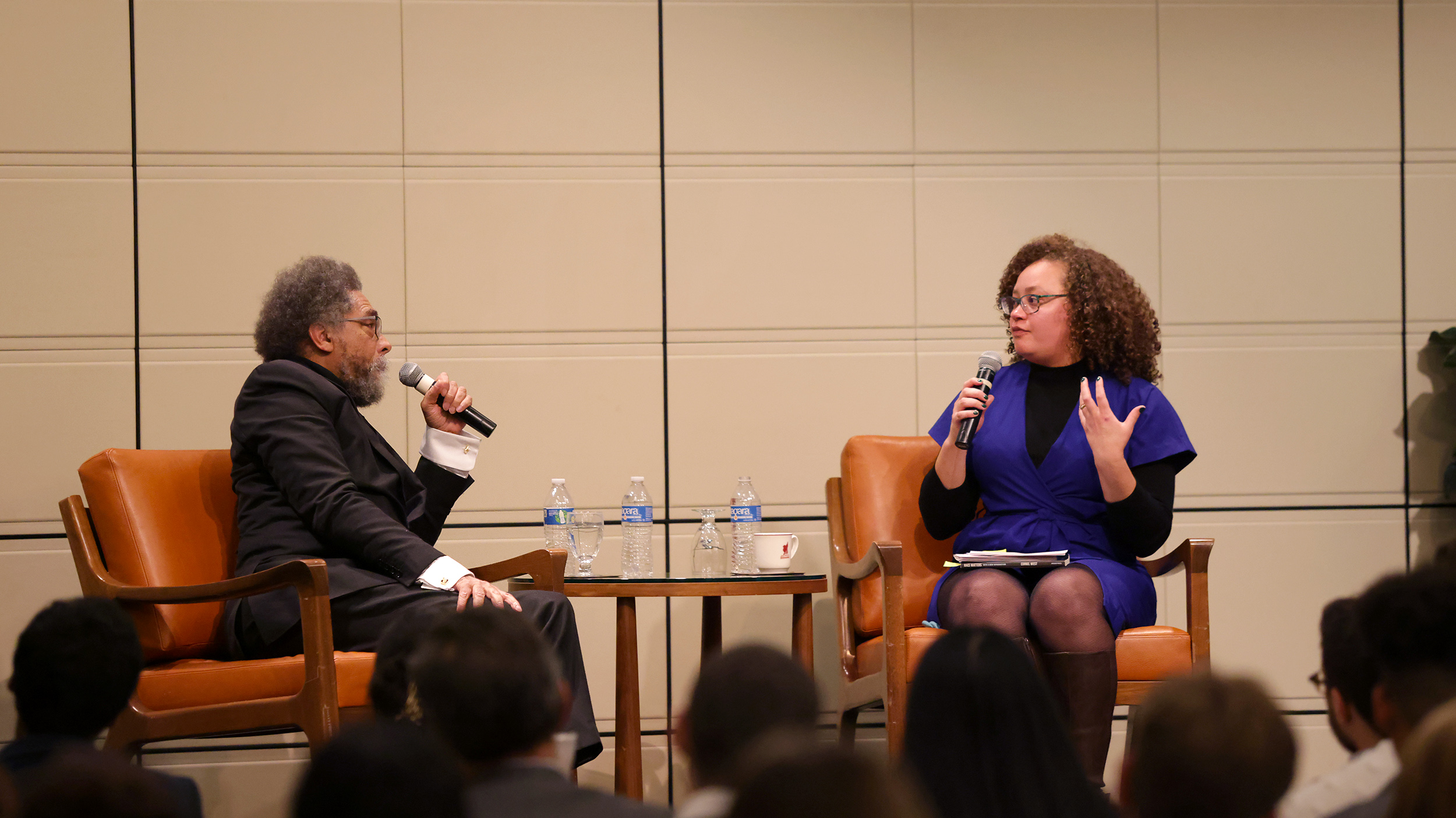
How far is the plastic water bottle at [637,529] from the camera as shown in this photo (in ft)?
10.2

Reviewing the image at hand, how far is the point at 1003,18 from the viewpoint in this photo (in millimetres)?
3619

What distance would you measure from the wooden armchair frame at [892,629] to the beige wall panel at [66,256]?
2185 millimetres

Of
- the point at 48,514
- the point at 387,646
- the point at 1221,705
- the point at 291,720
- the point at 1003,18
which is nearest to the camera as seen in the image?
the point at 1221,705

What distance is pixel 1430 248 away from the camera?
366cm

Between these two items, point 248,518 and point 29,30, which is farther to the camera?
point 29,30

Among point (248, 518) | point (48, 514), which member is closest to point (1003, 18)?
point (248, 518)

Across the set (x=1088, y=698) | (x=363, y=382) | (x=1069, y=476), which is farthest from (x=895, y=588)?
(x=363, y=382)

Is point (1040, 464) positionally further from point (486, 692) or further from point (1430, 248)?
point (486, 692)

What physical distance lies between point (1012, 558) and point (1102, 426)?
1.20ft

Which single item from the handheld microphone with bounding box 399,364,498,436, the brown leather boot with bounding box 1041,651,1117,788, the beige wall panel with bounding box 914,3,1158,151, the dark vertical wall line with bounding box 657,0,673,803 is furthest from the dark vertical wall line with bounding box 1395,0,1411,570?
the handheld microphone with bounding box 399,364,498,436

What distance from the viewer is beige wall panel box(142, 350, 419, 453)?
3.42m

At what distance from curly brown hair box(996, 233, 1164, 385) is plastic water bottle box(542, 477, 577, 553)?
4.10 feet

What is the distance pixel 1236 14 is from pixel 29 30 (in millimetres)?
3548

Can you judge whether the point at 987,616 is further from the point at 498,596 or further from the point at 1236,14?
the point at 1236,14
